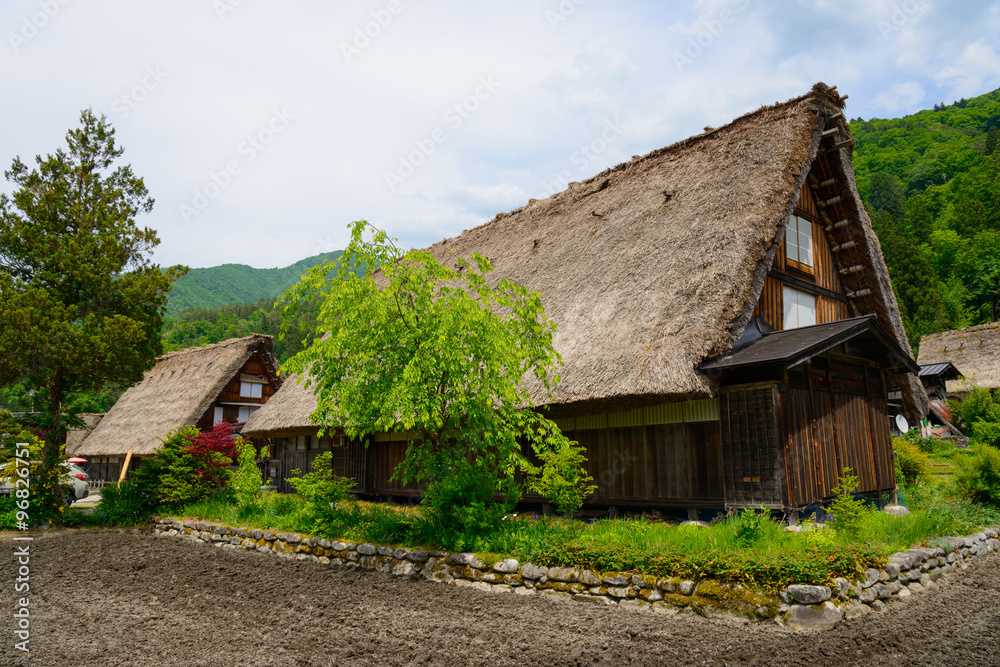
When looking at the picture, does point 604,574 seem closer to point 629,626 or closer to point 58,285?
point 629,626

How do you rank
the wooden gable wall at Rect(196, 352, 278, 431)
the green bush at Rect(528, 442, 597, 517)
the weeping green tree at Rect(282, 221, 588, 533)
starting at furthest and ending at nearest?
the wooden gable wall at Rect(196, 352, 278, 431), the green bush at Rect(528, 442, 597, 517), the weeping green tree at Rect(282, 221, 588, 533)

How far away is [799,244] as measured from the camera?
12547 millimetres

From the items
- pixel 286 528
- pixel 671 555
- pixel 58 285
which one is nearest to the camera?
pixel 671 555

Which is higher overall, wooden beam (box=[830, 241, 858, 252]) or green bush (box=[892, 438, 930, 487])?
wooden beam (box=[830, 241, 858, 252])

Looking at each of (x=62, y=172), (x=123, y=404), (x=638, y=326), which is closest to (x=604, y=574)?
(x=638, y=326)

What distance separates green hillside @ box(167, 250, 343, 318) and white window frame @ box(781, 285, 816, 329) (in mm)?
92456

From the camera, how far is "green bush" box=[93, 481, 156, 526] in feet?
48.2

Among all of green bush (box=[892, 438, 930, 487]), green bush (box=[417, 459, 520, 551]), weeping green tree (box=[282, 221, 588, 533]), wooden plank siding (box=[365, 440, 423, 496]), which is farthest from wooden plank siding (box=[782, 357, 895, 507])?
wooden plank siding (box=[365, 440, 423, 496])

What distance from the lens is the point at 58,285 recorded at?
49.2 ft

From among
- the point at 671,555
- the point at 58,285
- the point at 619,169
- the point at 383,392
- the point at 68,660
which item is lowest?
the point at 68,660

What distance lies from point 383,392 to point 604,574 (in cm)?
379

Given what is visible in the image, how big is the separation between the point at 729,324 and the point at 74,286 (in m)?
15.7

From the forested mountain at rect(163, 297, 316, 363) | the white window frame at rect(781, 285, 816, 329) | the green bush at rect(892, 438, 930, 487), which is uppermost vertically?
the forested mountain at rect(163, 297, 316, 363)

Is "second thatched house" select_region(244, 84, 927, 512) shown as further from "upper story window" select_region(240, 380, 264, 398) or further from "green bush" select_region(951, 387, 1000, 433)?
"upper story window" select_region(240, 380, 264, 398)
